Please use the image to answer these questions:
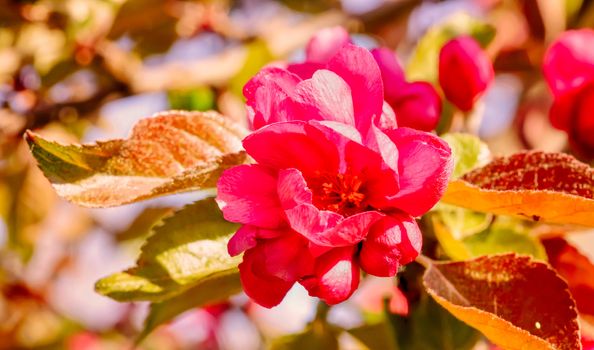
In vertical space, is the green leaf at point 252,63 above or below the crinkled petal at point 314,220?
below

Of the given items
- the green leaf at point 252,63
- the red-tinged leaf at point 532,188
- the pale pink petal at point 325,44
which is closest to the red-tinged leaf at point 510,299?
the red-tinged leaf at point 532,188

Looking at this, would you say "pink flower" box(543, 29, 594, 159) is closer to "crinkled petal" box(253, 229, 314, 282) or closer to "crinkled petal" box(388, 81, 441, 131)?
"crinkled petal" box(388, 81, 441, 131)

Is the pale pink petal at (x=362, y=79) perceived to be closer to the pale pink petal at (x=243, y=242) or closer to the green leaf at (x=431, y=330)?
the pale pink petal at (x=243, y=242)

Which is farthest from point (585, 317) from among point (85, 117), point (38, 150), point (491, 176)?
point (85, 117)

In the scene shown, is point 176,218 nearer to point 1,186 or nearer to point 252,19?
point 1,186

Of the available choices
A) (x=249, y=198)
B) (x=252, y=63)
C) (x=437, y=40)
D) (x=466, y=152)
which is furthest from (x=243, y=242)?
(x=252, y=63)

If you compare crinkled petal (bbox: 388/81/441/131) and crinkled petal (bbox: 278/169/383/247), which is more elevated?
crinkled petal (bbox: 278/169/383/247)

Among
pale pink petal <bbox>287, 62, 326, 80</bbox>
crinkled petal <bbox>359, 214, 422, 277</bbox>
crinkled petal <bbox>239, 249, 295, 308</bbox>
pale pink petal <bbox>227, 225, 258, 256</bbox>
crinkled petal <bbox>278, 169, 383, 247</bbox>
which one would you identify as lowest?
crinkled petal <bbox>239, 249, 295, 308</bbox>

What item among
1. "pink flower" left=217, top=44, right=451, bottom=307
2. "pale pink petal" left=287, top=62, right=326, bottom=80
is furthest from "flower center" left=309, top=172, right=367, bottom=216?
"pale pink petal" left=287, top=62, right=326, bottom=80
